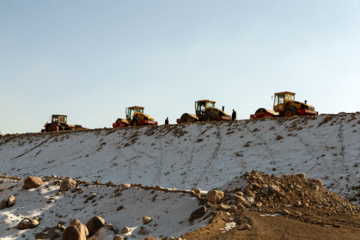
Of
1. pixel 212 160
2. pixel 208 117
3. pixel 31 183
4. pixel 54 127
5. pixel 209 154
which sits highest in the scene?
pixel 54 127

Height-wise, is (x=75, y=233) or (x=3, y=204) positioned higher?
(x=3, y=204)

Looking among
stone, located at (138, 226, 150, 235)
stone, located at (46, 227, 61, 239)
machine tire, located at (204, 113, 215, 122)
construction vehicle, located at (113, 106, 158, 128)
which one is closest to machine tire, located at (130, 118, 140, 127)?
construction vehicle, located at (113, 106, 158, 128)

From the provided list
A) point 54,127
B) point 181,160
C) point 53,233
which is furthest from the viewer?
point 54,127

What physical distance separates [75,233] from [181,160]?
1099cm

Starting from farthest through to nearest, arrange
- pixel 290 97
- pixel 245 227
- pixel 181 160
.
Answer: pixel 290 97 < pixel 181 160 < pixel 245 227

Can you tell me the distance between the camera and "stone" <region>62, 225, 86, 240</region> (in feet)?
22.8

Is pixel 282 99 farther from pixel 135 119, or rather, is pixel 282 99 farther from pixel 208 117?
pixel 135 119

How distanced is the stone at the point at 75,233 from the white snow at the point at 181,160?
108 cm

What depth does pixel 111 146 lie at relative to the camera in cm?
2267

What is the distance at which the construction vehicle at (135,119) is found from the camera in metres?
30.8

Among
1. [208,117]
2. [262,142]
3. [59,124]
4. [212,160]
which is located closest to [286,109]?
[208,117]

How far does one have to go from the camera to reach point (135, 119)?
102 feet

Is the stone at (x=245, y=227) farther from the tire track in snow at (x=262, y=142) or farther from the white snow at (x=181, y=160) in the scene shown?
the tire track in snow at (x=262, y=142)

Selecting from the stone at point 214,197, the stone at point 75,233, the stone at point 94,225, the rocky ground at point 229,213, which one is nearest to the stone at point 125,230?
the rocky ground at point 229,213
